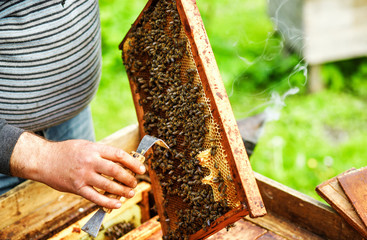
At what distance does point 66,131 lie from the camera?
130 inches

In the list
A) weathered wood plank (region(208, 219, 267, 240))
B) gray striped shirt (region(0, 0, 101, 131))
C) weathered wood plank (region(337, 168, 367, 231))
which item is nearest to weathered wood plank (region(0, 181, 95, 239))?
gray striped shirt (region(0, 0, 101, 131))

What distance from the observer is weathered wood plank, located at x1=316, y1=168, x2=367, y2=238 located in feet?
7.09

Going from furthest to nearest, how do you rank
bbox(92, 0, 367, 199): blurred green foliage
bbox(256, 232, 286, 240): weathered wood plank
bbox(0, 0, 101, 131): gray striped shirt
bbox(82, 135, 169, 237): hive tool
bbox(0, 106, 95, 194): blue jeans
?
bbox(92, 0, 367, 199): blurred green foliage, bbox(0, 106, 95, 194): blue jeans, bbox(256, 232, 286, 240): weathered wood plank, bbox(0, 0, 101, 131): gray striped shirt, bbox(82, 135, 169, 237): hive tool

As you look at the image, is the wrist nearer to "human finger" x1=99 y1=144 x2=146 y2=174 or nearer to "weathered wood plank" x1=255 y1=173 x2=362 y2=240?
"human finger" x1=99 y1=144 x2=146 y2=174

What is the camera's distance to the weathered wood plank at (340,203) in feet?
7.09

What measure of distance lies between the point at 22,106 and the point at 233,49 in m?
6.26

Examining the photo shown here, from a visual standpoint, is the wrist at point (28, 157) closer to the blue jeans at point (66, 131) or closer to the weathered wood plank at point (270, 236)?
the blue jeans at point (66, 131)

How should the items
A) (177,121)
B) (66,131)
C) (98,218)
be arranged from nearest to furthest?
(98,218) → (177,121) → (66,131)

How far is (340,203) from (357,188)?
154 mm

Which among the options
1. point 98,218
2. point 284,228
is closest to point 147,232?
point 98,218

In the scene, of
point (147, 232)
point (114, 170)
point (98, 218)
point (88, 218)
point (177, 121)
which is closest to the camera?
point (114, 170)

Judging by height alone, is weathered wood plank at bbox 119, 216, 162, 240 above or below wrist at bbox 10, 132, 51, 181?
below

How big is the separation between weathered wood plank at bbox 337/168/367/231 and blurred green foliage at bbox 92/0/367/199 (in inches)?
91.5

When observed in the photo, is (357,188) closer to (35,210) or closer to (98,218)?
(98,218)
